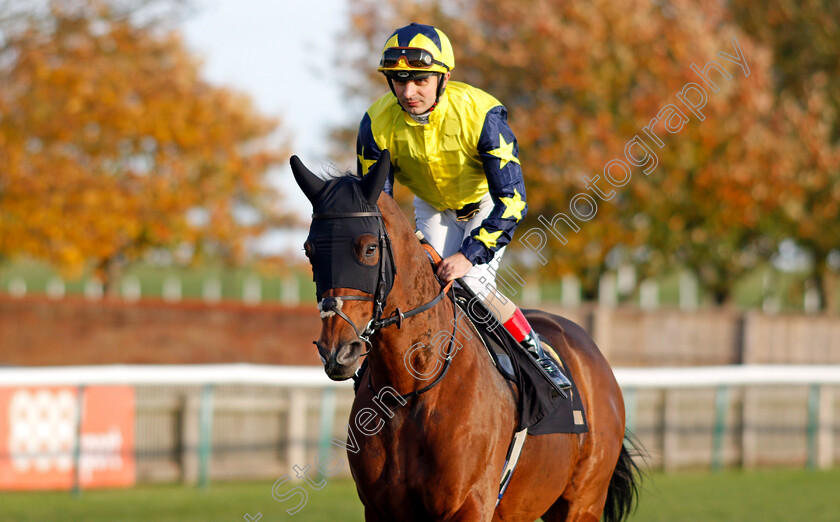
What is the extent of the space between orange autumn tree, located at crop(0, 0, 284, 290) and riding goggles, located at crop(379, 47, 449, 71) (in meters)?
12.1

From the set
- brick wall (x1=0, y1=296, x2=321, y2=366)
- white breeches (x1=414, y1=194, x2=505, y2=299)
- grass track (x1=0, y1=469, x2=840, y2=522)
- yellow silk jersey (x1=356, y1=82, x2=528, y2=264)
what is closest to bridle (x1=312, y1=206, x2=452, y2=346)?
yellow silk jersey (x1=356, y1=82, x2=528, y2=264)

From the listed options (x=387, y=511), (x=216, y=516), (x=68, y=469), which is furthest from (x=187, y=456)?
(x=387, y=511)

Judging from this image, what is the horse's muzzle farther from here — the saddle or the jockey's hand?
the saddle

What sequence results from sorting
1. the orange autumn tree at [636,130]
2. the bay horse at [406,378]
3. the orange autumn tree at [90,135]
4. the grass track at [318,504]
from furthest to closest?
1. the orange autumn tree at [636,130]
2. the orange autumn tree at [90,135]
3. the grass track at [318,504]
4. the bay horse at [406,378]

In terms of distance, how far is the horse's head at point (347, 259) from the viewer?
2.82 meters

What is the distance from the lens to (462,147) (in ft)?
12.1

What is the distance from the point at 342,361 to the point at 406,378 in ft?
1.94

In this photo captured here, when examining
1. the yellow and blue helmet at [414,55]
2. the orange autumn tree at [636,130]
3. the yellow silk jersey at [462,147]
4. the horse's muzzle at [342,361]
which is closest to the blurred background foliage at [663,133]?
the orange autumn tree at [636,130]

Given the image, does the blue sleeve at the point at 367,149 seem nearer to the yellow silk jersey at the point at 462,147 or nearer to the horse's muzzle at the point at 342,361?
the yellow silk jersey at the point at 462,147

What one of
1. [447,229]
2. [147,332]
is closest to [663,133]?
[147,332]

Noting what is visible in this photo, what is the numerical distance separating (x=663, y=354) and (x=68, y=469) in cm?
819

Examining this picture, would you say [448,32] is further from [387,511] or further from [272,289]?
[272,289]

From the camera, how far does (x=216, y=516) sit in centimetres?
735

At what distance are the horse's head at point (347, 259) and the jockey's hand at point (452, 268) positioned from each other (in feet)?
1.35
